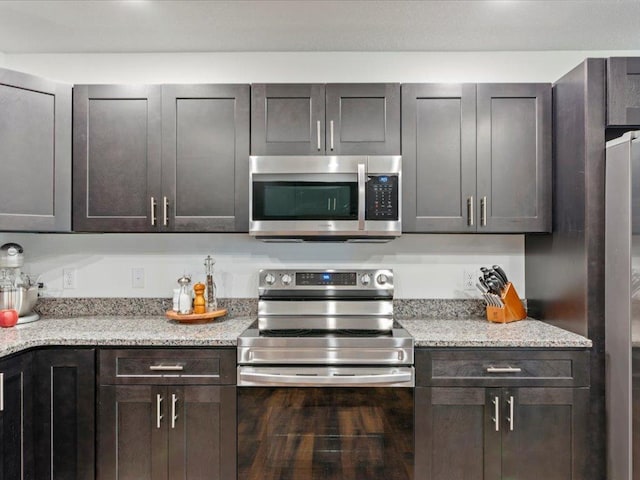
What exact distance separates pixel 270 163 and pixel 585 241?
1539 mm

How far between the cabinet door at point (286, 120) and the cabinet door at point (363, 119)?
61 mm

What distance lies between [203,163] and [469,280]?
169cm

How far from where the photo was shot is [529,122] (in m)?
2.11

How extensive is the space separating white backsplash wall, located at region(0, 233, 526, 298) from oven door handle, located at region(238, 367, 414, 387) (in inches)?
27.8

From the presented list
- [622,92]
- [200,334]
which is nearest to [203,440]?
[200,334]

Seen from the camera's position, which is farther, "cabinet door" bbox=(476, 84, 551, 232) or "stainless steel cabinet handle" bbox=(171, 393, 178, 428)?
"cabinet door" bbox=(476, 84, 551, 232)

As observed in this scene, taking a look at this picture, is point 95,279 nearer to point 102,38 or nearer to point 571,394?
point 102,38

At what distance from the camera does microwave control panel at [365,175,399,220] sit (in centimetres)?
206

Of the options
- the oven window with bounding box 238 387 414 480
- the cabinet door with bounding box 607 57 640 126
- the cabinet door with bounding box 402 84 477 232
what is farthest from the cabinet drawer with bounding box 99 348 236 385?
the cabinet door with bounding box 607 57 640 126

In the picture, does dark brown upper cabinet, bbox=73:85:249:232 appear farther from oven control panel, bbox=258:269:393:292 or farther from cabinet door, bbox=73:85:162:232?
oven control panel, bbox=258:269:393:292

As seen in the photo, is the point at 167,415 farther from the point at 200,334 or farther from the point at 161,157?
the point at 161,157

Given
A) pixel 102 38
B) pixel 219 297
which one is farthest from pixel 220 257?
pixel 102 38

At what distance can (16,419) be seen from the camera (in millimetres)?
1702

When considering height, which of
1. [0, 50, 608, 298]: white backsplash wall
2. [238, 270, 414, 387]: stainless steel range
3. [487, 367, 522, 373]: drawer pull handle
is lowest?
[487, 367, 522, 373]: drawer pull handle
